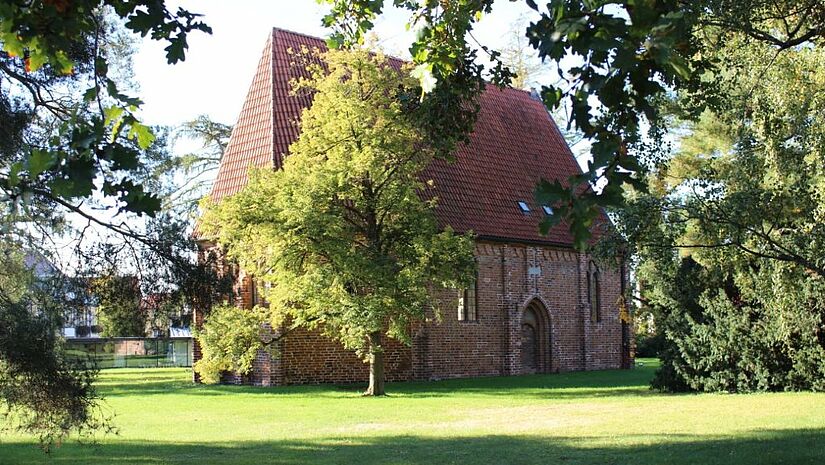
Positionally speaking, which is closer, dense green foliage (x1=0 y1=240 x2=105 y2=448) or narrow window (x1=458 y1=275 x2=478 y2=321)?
dense green foliage (x1=0 y1=240 x2=105 y2=448)

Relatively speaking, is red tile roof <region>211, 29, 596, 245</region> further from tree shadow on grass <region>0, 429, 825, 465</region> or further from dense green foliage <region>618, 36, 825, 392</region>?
tree shadow on grass <region>0, 429, 825, 465</region>

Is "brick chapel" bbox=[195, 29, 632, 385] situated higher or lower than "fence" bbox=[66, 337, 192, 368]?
higher

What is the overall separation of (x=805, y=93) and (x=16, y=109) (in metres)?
11.0

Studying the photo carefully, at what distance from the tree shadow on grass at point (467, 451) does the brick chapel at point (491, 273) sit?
13.4 meters

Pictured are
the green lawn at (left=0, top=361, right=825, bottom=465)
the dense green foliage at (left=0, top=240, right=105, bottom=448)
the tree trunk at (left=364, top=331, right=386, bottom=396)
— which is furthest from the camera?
the tree trunk at (left=364, top=331, right=386, bottom=396)

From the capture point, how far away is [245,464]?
42.3 ft

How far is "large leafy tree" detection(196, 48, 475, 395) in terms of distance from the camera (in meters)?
23.4

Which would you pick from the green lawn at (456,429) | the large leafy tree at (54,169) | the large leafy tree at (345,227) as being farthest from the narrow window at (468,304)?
the large leafy tree at (54,169)

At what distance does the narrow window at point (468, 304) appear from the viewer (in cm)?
3366

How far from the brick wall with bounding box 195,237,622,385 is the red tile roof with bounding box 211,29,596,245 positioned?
1.10 metres

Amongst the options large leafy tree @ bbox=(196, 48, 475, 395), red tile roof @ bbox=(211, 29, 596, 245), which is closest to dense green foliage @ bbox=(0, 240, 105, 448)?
large leafy tree @ bbox=(196, 48, 475, 395)

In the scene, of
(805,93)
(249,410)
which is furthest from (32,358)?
(805,93)

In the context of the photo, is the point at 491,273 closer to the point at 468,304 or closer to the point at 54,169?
the point at 468,304

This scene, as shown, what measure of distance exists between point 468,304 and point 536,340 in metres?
4.16
